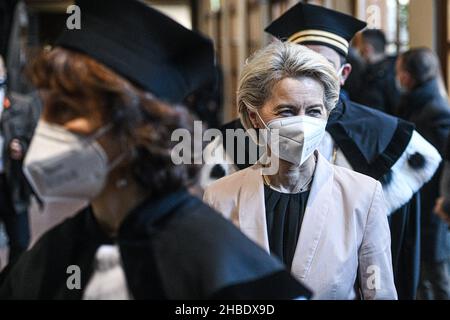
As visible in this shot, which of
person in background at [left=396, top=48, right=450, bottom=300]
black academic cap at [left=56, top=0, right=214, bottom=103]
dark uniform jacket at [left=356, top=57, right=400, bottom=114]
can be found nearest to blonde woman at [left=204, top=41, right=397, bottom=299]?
black academic cap at [left=56, top=0, right=214, bottom=103]

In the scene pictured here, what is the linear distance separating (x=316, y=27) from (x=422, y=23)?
3603 millimetres

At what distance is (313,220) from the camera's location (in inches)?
107

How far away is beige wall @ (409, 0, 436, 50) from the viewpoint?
23.6 ft

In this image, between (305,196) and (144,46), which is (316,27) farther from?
(144,46)

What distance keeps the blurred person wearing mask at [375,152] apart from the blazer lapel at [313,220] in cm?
80

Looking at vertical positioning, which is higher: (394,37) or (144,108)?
(394,37)

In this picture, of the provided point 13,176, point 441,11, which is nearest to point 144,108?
point 13,176

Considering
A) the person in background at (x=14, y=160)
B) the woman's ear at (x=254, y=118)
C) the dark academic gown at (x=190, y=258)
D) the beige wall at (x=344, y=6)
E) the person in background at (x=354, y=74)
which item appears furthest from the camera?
the beige wall at (x=344, y=6)

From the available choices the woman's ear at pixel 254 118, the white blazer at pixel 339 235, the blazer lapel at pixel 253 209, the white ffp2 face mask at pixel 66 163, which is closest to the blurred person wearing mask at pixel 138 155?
the white ffp2 face mask at pixel 66 163

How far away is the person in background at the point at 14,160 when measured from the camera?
6.19 m

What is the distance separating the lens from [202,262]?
6.05 feet

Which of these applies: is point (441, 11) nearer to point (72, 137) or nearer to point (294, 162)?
point (294, 162)

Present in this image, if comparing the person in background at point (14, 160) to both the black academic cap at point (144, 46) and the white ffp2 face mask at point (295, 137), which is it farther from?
the black academic cap at point (144, 46)

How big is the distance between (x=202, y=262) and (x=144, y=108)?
33 cm
